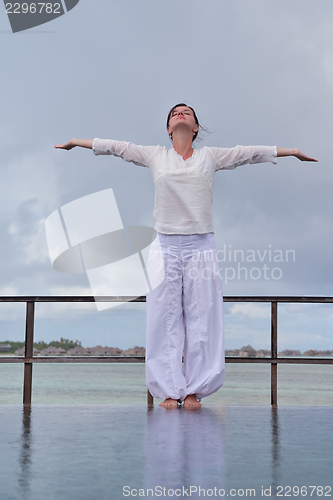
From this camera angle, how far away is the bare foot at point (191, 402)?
2001mm

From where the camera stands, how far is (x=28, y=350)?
2754 millimetres

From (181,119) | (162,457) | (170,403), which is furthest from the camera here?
(181,119)

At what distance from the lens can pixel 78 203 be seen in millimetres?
2525

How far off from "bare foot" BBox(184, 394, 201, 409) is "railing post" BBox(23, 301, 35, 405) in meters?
1.15

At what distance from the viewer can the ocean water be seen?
53.5 ft

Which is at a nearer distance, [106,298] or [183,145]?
[183,145]

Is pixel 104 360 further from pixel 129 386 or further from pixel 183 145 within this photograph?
pixel 129 386

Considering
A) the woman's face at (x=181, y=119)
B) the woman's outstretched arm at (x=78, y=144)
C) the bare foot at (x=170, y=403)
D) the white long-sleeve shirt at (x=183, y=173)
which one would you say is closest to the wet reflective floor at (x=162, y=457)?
the bare foot at (x=170, y=403)

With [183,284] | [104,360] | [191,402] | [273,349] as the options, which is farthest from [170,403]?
[273,349]

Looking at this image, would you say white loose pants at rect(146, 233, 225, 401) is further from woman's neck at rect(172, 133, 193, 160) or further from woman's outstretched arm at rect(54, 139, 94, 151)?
woman's outstretched arm at rect(54, 139, 94, 151)

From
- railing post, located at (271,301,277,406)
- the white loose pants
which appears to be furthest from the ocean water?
the white loose pants

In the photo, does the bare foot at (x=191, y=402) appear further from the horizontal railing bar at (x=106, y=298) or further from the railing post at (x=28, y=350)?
the railing post at (x=28, y=350)

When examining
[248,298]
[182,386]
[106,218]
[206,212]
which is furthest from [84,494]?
[248,298]

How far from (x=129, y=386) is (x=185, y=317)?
17.0 meters
